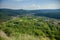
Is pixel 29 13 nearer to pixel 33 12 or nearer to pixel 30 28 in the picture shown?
pixel 33 12

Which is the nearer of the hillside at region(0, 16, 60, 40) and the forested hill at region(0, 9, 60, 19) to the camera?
the hillside at region(0, 16, 60, 40)

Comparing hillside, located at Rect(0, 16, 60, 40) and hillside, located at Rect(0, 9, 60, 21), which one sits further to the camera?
hillside, located at Rect(0, 9, 60, 21)

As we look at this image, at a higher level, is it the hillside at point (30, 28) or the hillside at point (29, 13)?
the hillside at point (29, 13)

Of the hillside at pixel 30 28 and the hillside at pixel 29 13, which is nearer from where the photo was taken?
the hillside at pixel 30 28

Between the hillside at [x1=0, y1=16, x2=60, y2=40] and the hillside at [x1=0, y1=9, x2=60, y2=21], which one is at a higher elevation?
the hillside at [x1=0, y1=9, x2=60, y2=21]

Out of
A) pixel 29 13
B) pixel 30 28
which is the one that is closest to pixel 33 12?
pixel 29 13

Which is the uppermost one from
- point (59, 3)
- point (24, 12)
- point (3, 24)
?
point (59, 3)

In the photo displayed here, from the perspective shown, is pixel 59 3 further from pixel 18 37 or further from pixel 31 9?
pixel 18 37

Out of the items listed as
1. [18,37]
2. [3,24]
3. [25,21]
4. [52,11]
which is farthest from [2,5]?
[52,11]
